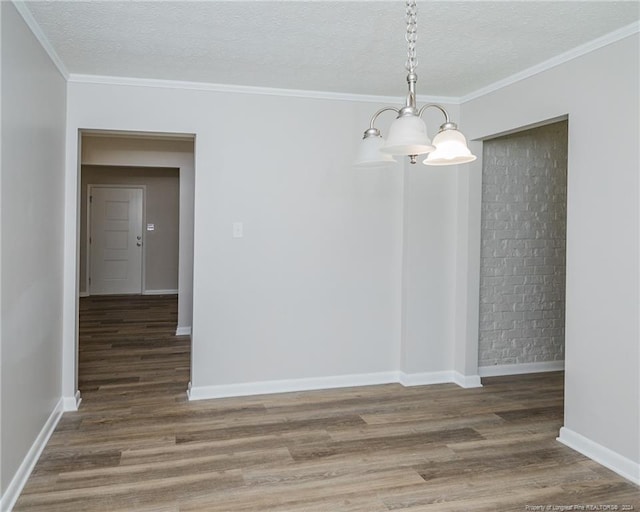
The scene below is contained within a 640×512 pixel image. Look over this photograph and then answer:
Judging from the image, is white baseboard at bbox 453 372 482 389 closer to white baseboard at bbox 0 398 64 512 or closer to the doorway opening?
the doorway opening

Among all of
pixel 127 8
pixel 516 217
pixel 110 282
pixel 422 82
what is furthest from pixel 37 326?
pixel 110 282

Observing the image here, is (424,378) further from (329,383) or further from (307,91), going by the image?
(307,91)

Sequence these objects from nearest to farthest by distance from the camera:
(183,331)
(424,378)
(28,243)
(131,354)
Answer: (28,243) < (424,378) < (131,354) < (183,331)

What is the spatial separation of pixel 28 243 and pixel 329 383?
2390 mm

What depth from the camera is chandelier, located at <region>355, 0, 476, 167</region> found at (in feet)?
6.19

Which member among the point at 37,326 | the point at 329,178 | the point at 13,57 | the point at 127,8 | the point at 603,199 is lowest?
the point at 37,326

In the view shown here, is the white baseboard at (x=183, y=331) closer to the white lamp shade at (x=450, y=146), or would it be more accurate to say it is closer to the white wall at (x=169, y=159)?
the white wall at (x=169, y=159)

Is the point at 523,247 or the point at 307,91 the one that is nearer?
the point at 307,91

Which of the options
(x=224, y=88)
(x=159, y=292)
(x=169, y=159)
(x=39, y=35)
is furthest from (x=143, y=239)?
(x=39, y=35)

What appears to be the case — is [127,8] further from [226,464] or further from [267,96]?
Result: [226,464]

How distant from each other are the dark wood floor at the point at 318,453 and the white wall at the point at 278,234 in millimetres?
335

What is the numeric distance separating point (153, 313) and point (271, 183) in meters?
4.32

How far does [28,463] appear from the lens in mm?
2588

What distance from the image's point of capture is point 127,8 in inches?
96.2
